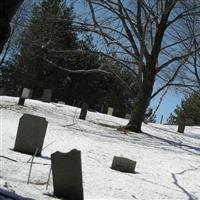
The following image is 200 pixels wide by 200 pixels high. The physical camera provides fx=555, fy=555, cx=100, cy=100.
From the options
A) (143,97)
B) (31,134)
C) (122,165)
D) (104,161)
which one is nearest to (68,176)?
(31,134)

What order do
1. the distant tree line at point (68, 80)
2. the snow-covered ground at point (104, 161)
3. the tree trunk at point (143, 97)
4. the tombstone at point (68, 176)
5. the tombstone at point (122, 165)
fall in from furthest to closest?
the distant tree line at point (68, 80), the tree trunk at point (143, 97), the tombstone at point (122, 165), the snow-covered ground at point (104, 161), the tombstone at point (68, 176)

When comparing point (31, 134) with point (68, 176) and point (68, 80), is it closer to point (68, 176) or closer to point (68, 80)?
A: point (68, 176)

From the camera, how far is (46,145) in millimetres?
12711

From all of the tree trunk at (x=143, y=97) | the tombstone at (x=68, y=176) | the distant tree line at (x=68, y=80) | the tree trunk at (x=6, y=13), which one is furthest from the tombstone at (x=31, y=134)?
the distant tree line at (x=68, y=80)

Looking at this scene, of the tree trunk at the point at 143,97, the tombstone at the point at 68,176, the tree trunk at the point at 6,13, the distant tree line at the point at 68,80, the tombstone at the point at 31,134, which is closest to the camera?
the tree trunk at the point at 6,13

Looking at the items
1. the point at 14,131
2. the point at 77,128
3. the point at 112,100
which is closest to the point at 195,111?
the point at 112,100

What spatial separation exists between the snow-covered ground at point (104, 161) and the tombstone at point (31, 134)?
0.92 feet

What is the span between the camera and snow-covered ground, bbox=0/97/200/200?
9.12m

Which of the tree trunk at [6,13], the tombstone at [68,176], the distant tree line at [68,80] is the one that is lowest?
the tombstone at [68,176]

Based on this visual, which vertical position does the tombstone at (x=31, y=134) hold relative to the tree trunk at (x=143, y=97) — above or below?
below

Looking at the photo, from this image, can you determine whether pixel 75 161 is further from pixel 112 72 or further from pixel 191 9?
pixel 112 72

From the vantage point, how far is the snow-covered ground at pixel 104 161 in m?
9.12

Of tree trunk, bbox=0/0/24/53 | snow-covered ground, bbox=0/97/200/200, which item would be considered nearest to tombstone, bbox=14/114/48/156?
snow-covered ground, bbox=0/97/200/200

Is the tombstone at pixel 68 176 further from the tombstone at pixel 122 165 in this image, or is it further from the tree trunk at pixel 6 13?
the tombstone at pixel 122 165
